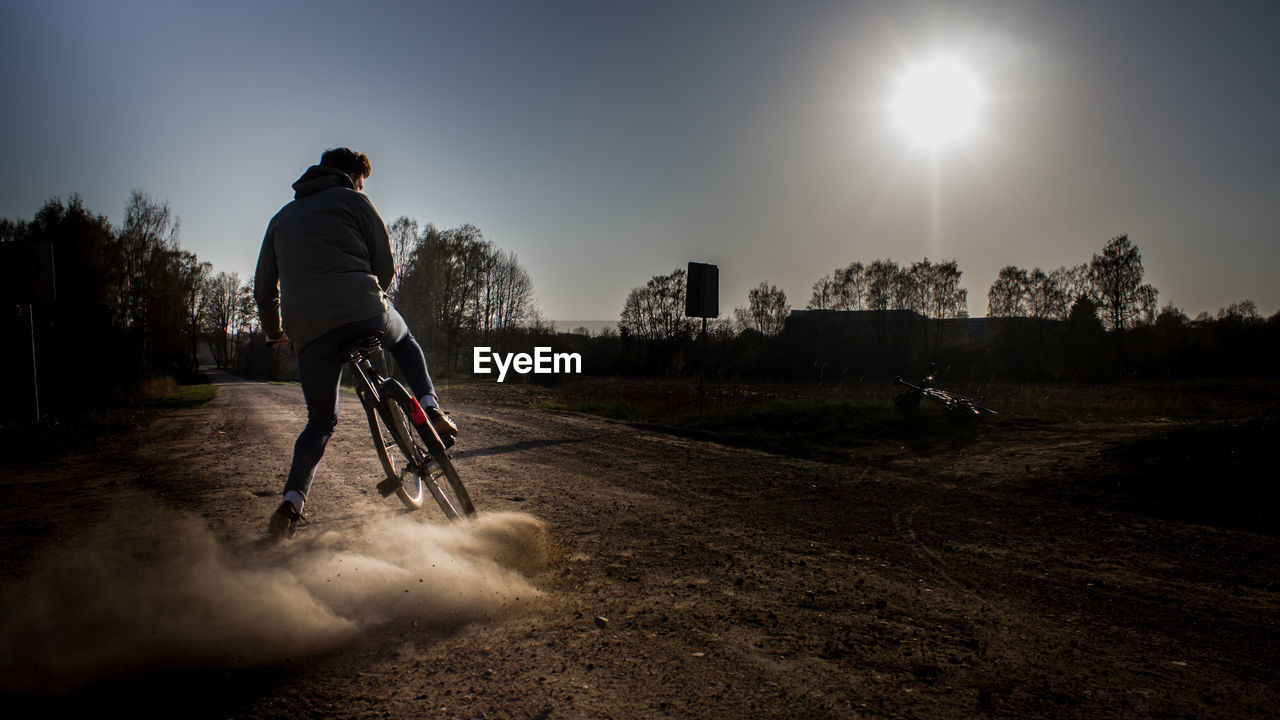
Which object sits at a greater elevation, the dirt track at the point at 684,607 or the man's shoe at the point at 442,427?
the man's shoe at the point at 442,427

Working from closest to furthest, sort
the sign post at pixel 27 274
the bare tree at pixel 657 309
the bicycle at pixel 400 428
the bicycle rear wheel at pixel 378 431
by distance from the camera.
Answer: the bicycle at pixel 400 428 → the bicycle rear wheel at pixel 378 431 → the sign post at pixel 27 274 → the bare tree at pixel 657 309

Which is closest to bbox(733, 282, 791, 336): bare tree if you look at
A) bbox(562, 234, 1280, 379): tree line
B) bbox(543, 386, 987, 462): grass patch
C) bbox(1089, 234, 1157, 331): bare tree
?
bbox(562, 234, 1280, 379): tree line

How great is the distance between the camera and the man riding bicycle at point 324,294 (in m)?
2.96

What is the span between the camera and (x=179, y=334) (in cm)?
3022

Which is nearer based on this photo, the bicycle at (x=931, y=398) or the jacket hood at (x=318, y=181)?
the jacket hood at (x=318, y=181)

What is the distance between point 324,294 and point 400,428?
79 cm

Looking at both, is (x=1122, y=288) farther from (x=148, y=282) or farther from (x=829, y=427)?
(x=148, y=282)

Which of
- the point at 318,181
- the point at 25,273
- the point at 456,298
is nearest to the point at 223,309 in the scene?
the point at 456,298

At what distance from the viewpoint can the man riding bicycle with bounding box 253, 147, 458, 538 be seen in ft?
9.72

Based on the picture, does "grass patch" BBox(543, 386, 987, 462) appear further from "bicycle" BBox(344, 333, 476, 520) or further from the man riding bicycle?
the man riding bicycle

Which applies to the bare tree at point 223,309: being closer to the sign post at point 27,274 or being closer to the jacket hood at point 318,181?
the sign post at point 27,274

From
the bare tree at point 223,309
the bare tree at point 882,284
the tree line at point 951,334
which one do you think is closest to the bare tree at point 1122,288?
the tree line at point 951,334

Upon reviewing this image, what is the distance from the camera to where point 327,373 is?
3.04m

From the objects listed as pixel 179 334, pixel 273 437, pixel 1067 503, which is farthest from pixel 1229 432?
pixel 179 334
